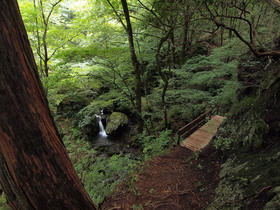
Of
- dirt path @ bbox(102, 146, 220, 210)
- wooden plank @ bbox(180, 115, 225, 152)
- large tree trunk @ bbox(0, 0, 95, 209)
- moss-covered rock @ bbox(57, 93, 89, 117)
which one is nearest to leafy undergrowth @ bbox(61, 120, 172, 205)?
dirt path @ bbox(102, 146, 220, 210)

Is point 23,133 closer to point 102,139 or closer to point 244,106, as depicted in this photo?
point 244,106

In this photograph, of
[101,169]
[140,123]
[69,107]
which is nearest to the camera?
[101,169]

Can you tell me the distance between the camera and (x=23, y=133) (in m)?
1.11

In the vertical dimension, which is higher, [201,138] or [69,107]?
[69,107]

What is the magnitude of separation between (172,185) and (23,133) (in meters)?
3.51

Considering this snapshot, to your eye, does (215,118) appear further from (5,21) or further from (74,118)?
(74,118)

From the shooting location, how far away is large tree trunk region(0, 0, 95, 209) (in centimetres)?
105

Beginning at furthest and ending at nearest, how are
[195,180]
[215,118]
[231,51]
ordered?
1. [215,118]
2. [231,51]
3. [195,180]

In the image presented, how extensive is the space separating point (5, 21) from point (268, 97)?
4556 millimetres

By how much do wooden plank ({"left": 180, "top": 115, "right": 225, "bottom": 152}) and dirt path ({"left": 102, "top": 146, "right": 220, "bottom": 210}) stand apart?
1057 millimetres

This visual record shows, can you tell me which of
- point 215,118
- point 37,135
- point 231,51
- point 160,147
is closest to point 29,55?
point 37,135

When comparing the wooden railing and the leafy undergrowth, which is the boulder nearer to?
the leafy undergrowth

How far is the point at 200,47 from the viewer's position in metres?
11.4

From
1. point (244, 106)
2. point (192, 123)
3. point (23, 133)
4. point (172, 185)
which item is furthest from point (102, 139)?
point (23, 133)
